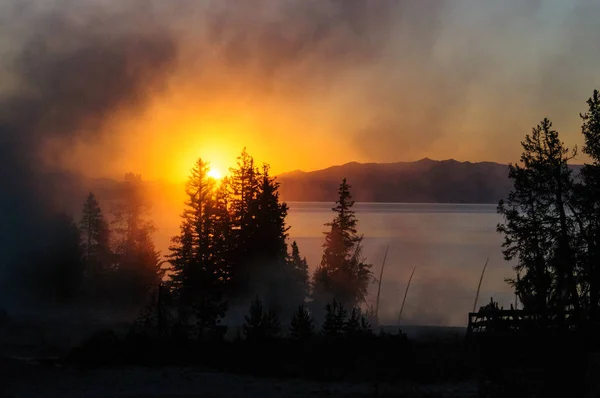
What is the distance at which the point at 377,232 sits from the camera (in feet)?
490

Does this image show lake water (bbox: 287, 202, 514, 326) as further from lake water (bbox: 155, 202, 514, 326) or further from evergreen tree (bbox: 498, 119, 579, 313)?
evergreen tree (bbox: 498, 119, 579, 313)

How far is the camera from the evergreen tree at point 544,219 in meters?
28.5

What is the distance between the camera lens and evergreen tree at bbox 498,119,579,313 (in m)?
28.5

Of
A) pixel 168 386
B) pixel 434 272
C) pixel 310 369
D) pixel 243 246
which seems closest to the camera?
pixel 168 386

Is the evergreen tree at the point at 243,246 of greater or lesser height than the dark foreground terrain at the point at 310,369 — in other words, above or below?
above

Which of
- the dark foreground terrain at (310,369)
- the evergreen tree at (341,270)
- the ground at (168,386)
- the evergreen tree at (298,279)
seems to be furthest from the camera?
the evergreen tree at (341,270)

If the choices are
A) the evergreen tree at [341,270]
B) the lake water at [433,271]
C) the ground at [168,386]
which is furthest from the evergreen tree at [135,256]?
the ground at [168,386]

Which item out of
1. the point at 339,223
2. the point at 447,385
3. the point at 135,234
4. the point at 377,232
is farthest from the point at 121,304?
the point at 377,232

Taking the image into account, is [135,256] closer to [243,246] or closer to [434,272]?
[243,246]

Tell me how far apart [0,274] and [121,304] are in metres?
16.0

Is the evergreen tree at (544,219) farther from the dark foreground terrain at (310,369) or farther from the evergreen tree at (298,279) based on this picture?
the evergreen tree at (298,279)

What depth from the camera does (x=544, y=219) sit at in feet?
96.9

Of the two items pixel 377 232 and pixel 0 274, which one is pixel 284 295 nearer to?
pixel 0 274

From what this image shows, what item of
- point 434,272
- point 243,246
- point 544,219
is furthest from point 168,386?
point 434,272
